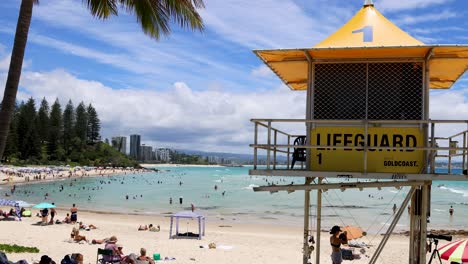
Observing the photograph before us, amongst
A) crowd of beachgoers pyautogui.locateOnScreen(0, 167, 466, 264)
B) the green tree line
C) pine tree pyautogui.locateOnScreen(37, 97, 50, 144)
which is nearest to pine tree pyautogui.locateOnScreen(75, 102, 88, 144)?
the green tree line

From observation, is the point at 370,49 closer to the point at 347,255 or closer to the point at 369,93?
the point at 369,93

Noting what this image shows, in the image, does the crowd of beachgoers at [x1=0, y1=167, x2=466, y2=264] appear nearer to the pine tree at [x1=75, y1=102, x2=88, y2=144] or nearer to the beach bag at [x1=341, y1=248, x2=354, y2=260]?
the beach bag at [x1=341, y1=248, x2=354, y2=260]

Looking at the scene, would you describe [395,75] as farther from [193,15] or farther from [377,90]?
[193,15]

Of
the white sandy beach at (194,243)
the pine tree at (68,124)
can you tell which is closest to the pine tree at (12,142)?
the pine tree at (68,124)

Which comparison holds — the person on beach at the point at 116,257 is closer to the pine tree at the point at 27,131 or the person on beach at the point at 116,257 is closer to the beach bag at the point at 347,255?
the beach bag at the point at 347,255

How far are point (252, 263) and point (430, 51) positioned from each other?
13516mm

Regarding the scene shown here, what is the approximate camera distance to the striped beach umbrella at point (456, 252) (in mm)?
12489

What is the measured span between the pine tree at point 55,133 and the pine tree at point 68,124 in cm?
167

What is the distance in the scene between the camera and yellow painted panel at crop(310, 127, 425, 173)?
27.2ft


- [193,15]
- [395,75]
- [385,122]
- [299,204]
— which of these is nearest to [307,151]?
[385,122]

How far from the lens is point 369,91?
28.5ft

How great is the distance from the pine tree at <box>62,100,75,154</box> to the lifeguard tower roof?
130 meters

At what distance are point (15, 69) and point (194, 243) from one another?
54.2ft

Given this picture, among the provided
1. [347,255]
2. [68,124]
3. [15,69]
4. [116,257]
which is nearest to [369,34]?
[15,69]
